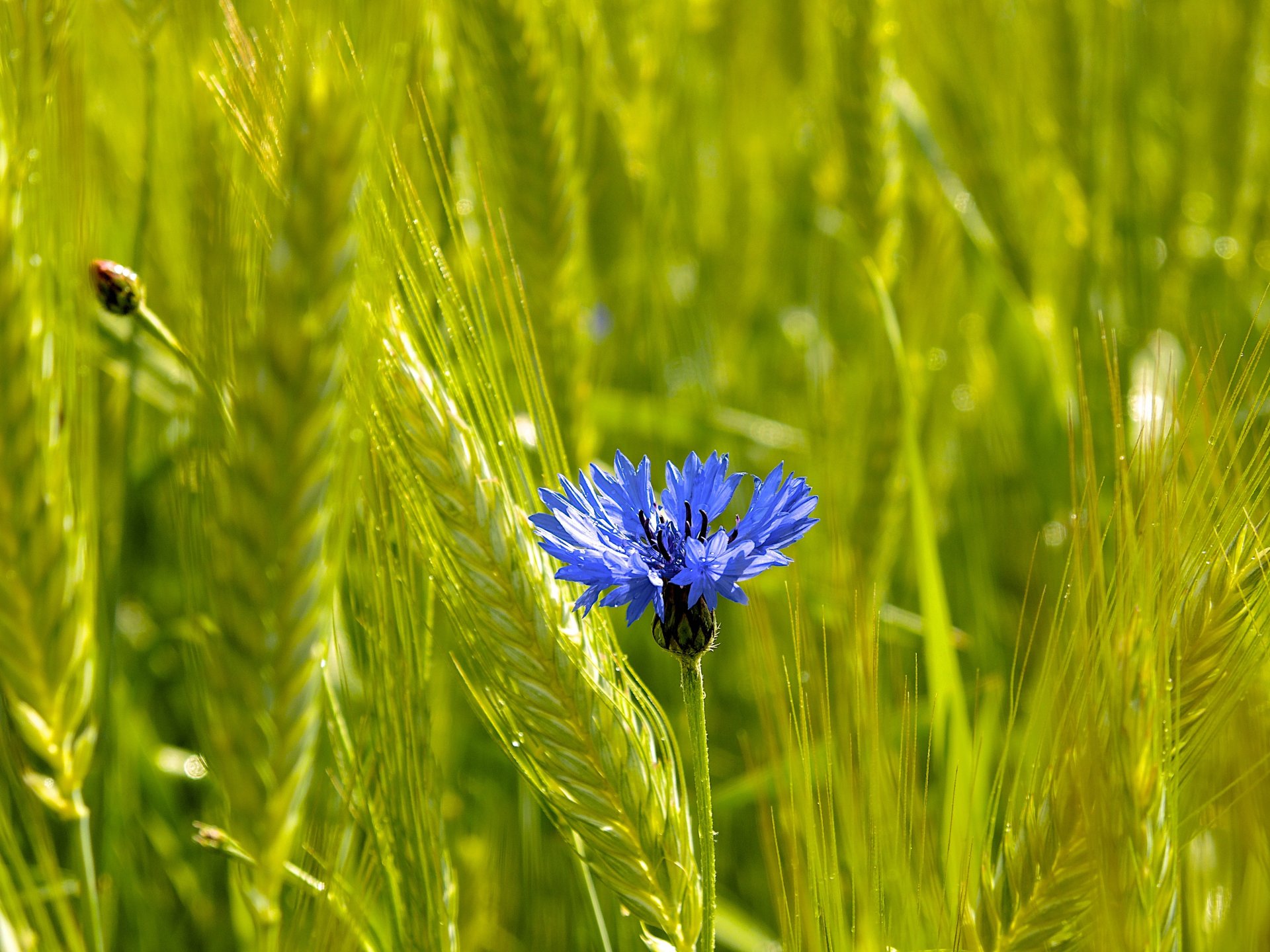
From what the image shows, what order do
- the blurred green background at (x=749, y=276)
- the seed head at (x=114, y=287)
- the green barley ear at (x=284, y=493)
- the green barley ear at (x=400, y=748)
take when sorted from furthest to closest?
the blurred green background at (x=749, y=276) → the seed head at (x=114, y=287) → the green barley ear at (x=400, y=748) → the green barley ear at (x=284, y=493)

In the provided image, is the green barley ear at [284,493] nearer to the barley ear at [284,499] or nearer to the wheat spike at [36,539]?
the barley ear at [284,499]

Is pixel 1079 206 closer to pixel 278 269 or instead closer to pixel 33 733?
pixel 278 269

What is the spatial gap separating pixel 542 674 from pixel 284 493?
9.4 inches

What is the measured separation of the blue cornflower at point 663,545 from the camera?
2.52 feet

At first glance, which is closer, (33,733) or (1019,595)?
(33,733)

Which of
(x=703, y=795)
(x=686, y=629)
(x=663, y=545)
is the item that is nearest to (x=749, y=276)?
(x=663, y=545)

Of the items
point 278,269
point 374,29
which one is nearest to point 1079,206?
point 374,29

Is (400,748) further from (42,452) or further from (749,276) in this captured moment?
(749,276)

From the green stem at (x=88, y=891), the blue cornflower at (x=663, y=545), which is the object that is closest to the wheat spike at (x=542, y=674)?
the blue cornflower at (x=663, y=545)

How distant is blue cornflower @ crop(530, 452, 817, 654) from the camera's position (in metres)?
0.77

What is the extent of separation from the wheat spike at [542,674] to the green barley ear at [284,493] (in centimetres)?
7

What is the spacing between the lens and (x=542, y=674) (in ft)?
2.60

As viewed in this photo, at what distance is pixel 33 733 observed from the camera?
2.74ft

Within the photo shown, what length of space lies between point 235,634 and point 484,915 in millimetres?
617
